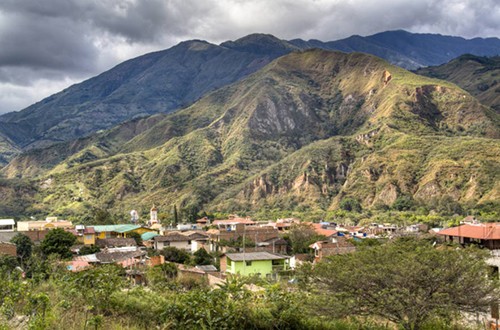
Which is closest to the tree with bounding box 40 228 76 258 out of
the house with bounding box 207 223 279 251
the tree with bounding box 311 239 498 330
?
the house with bounding box 207 223 279 251

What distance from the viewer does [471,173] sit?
104875 millimetres

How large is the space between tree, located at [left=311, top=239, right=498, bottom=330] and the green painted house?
23.3 m

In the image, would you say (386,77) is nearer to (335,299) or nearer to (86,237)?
(86,237)

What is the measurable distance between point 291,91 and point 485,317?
176 m

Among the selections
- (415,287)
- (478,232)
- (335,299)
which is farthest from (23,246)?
(415,287)

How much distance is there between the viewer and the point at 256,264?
4012 centimetres

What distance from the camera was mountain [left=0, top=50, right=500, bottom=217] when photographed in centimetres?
11419

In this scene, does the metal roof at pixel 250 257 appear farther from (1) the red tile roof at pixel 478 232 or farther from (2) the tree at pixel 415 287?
(2) the tree at pixel 415 287

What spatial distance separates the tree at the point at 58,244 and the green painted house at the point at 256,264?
52.4 feet

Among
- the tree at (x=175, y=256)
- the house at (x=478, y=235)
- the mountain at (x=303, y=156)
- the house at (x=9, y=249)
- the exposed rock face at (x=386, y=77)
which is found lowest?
the tree at (x=175, y=256)

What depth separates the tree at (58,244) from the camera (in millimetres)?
46156

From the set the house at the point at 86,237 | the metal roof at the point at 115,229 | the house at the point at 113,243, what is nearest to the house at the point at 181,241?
the house at the point at 113,243

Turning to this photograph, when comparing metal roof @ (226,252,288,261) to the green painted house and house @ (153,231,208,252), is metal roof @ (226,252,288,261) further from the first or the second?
house @ (153,231,208,252)

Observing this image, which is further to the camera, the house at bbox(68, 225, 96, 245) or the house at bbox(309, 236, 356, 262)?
the house at bbox(68, 225, 96, 245)
